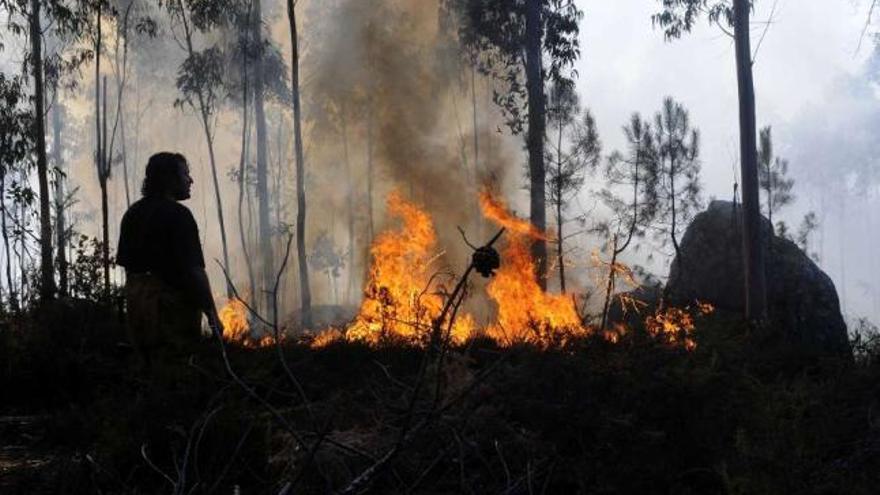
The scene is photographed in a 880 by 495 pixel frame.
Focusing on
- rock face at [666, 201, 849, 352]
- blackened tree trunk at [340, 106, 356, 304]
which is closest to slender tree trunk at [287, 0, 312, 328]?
rock face at [666, 201, 849, 352]

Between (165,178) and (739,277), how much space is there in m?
14.2

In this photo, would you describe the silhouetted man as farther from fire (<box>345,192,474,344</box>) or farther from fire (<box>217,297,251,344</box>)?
fire (<box>345,192,474,344</box>)

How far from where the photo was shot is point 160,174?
14.9 ft

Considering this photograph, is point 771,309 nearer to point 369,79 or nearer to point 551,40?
point 551,40

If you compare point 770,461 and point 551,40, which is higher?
point 551,40

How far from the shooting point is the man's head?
453cm

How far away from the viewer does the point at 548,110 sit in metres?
21.7

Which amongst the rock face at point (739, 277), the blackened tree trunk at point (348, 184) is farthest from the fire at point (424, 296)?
the blackened tree trunk at point (348, 184)

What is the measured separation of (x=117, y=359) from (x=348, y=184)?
33740 millimetres

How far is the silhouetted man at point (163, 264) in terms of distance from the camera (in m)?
4.37

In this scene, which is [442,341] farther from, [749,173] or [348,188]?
[348,188]

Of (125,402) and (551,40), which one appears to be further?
(551,40)

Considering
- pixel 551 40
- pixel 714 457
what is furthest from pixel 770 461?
pixel 551 40

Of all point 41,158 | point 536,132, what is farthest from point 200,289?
point 536,132
